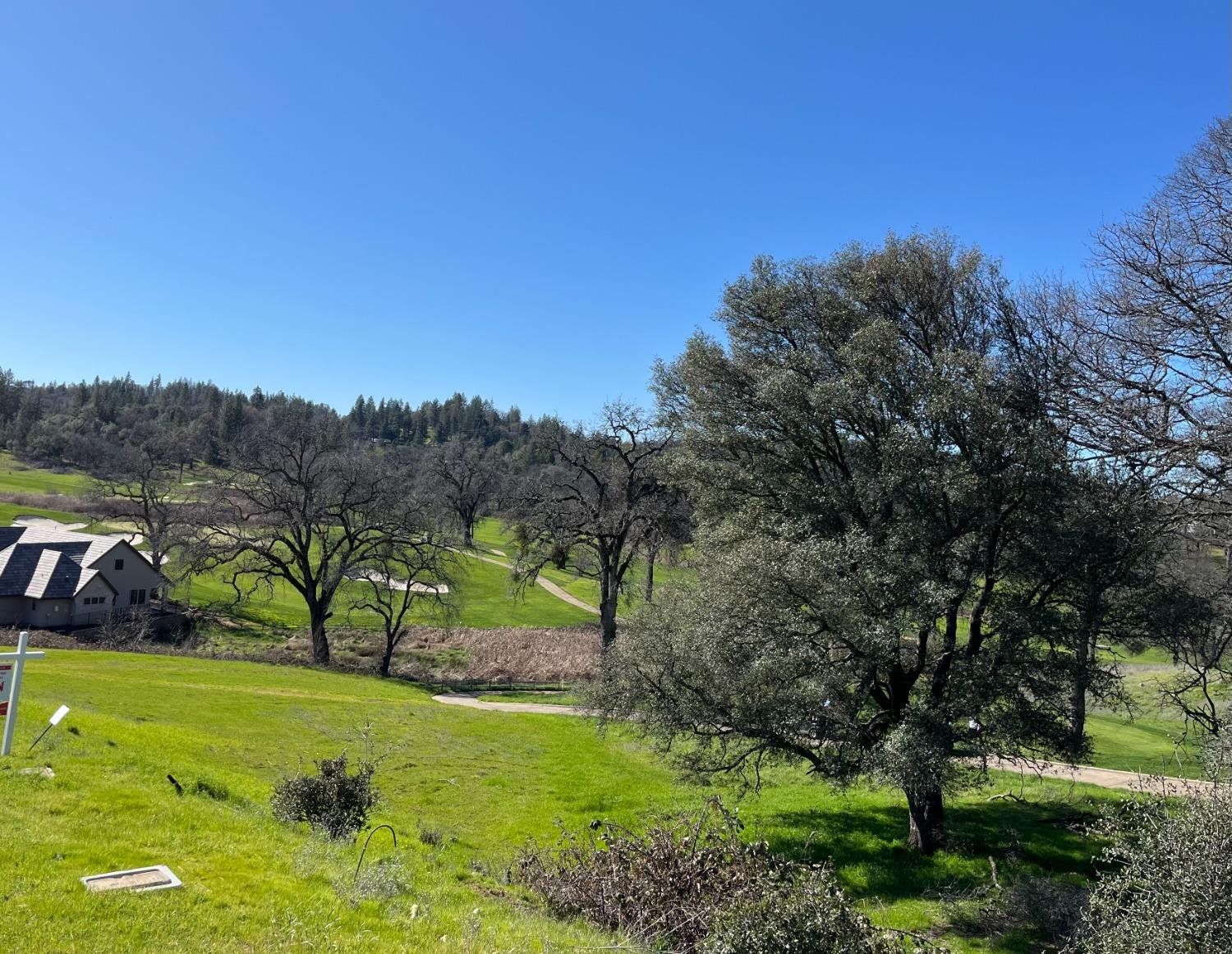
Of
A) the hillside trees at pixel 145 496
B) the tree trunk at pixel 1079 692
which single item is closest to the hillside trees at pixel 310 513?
the hillside trees at pixel 145 496

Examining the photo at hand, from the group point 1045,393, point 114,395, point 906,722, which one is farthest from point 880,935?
point 114,395

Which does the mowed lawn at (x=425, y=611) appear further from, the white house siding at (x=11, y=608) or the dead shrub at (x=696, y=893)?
the dead shrub at (x=696, y=893)

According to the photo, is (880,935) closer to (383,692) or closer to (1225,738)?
(1225,738)

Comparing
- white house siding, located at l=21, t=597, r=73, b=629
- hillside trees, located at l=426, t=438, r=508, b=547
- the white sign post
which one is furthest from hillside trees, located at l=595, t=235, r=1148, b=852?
hillside trees, located at l=426, t=438, r=508, b=547

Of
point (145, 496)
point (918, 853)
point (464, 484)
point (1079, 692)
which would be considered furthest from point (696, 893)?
point (464, 484)

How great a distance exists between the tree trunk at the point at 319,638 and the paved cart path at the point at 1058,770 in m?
8.24

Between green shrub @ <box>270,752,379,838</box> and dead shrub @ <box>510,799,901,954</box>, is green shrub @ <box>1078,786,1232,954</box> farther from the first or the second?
green shrub @ <box>270,752,379,838</box>

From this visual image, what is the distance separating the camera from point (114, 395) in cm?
15700

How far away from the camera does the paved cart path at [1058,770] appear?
38.1ft

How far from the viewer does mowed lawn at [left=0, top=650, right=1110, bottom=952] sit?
614 cm

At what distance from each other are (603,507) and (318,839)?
27.7 metres

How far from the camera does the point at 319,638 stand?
36.3 metres

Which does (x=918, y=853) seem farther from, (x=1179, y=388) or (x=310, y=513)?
(x=310, y=513)

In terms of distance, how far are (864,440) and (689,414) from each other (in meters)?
4.50
